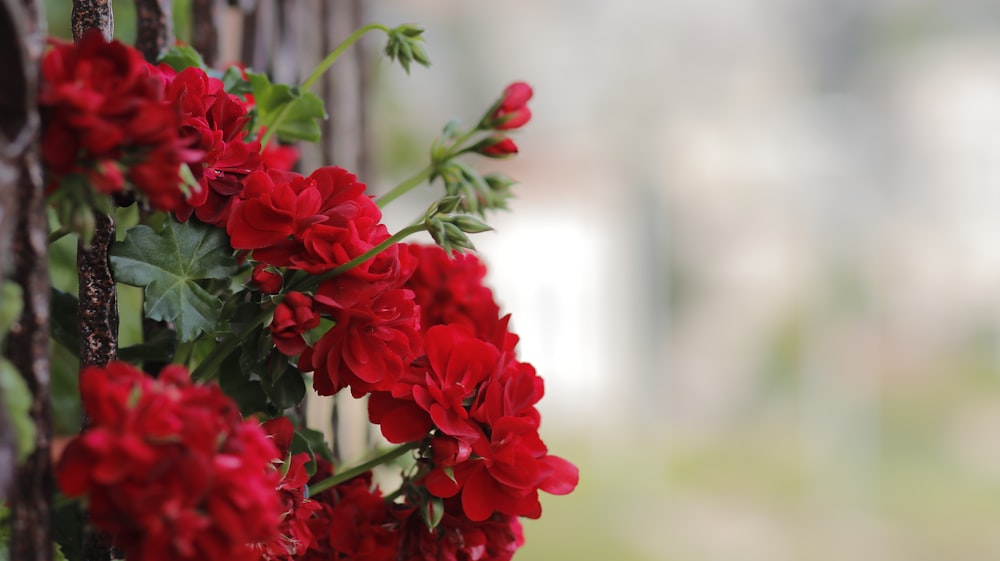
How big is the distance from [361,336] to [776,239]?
385 cm

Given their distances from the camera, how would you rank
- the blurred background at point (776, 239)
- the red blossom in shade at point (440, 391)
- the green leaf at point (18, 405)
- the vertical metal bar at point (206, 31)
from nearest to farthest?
1. the green leaf at point (18, 405)
2. the red blossom in shade at point (440, 391)
3. the vertical metal bar at point (206, 31)
4. the blurred background at point (776, 239)

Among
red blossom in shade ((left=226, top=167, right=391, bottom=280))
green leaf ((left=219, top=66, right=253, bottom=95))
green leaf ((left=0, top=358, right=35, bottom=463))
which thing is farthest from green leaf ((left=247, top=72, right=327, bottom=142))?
green leaf ((left=0, top=358, right=35, bottom=463))

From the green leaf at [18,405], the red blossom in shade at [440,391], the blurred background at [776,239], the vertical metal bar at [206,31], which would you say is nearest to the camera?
the green leaf at [18,405]

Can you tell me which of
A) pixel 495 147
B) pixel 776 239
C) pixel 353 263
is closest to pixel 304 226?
pixel 353 263

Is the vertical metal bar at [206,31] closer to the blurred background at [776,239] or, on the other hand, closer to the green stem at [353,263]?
the green stem at [353,263]

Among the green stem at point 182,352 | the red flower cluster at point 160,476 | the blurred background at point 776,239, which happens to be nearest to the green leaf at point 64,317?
the green stem at point 182,352

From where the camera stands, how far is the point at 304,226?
0.27 meters

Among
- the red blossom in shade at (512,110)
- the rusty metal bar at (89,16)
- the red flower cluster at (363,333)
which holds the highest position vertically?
the rusty metal bar at (89,16)

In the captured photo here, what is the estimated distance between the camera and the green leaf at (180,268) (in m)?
0.28

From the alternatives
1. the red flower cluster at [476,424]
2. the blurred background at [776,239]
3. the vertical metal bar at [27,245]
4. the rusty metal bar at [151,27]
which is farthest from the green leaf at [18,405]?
the blurred background at [776,239]

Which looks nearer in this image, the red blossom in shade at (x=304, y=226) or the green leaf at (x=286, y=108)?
the red blossom in shade at (x=304, y=226)

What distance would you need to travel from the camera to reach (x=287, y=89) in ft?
1.23

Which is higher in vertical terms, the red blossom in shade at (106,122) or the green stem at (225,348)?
the red blossom in shade at (106,122)

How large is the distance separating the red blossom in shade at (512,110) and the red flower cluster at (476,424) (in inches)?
4.1
